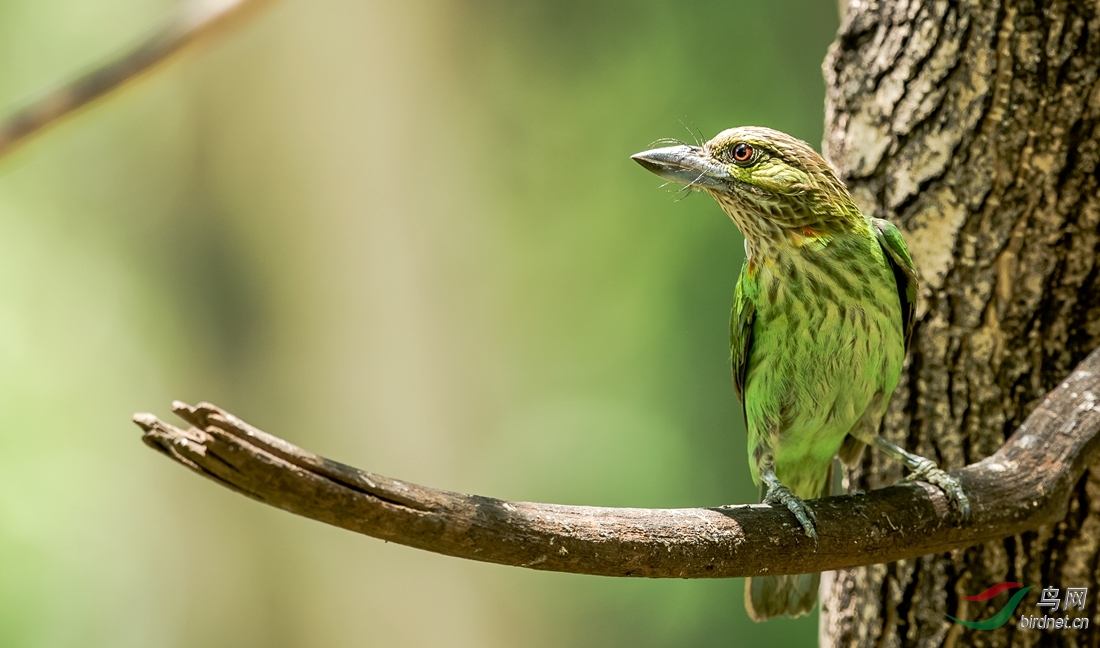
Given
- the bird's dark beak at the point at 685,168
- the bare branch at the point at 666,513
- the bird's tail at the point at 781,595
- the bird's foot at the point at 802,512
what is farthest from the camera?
the bird's tail at the point at 781,595

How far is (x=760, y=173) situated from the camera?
2605mm

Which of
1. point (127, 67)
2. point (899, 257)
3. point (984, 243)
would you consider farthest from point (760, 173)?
point (127, 67)

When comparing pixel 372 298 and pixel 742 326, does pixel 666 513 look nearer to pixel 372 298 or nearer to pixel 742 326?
pixel 742 326

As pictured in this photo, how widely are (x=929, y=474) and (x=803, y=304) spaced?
23.6 inches

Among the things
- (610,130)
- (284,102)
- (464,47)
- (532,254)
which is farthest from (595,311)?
(284,102)

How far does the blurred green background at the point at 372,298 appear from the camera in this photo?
239 inches

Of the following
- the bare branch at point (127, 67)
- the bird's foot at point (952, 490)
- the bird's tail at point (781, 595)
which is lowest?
the bird's tail at point (781, 595)

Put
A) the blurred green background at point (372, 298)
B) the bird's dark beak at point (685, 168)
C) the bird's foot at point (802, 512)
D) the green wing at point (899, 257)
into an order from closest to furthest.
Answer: the bird's foot at point (802, 512)
the bird's dark beak at point (685, 168)
the green wing at point (899, 257)
the blurred green background at point (372, 298)

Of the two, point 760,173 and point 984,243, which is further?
point 984,243

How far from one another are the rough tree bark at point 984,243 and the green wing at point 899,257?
0.54 feet

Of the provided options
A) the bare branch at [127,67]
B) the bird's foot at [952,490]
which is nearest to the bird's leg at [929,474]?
the bird's foot at [952,490]

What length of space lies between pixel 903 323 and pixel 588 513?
1.41m

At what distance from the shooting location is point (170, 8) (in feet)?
21.1

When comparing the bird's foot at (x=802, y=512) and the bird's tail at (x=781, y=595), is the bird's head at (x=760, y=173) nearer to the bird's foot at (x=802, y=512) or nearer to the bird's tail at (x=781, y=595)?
the bird's foot at (x=802, y=512)
